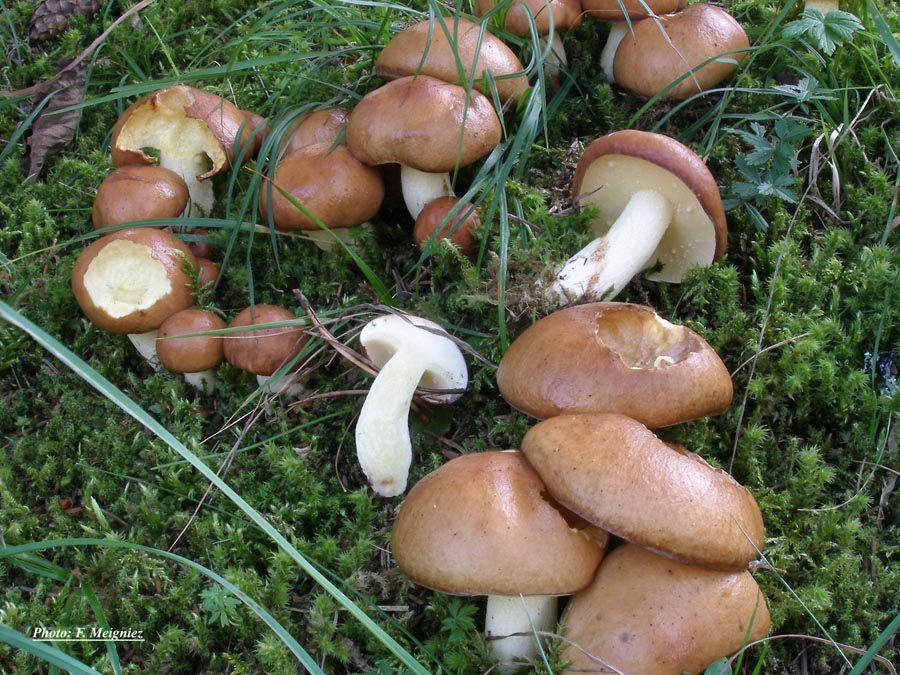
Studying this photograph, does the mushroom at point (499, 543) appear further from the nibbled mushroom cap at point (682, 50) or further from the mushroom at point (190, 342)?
the nibbled mushroom cap at point (682, 50)

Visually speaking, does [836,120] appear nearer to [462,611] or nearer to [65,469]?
[462,611]

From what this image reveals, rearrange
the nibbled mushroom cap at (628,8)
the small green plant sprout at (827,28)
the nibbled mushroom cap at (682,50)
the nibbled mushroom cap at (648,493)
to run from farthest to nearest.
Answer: the nibbled mushroom cap at (628,8), the nibbled mushroom cap at (682,50), the small green plant sprout at (827,28), the nibbled mushroom cap at (648,493)

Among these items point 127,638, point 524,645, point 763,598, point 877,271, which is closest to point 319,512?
point 127,638

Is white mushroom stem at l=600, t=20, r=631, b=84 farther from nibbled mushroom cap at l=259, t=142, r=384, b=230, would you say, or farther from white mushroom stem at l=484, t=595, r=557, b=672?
white mushroom stem at l=484, t=595, r=557, b=672

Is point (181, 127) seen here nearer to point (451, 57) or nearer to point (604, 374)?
point (451, 57)

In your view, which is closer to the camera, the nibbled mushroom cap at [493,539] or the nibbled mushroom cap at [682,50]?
the nibbled mushroom cap at [493,539]

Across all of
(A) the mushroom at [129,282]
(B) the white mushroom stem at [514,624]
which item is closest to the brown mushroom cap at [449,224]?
(A) the mushroom at [129,282]

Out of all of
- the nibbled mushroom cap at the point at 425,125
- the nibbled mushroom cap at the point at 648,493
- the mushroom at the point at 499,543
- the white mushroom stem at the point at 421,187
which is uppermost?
the nibbled mushroom cap at the point at 425,125

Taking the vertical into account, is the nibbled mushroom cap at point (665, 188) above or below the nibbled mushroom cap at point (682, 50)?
below

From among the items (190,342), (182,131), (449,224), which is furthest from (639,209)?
(182,131)
